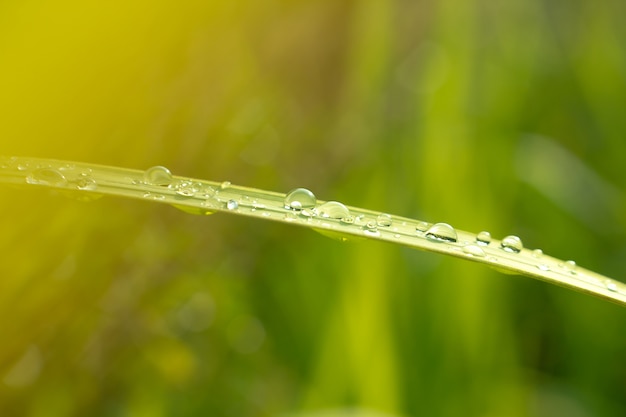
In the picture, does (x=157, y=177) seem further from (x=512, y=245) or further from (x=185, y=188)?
(x=512, y=245)

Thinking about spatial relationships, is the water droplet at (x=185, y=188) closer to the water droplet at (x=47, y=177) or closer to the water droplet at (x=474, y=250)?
the water droplet at (x=47, y=177)

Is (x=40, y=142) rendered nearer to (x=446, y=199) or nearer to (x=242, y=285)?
(x=242, y=285)

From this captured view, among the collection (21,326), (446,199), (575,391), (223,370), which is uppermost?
(446,199)

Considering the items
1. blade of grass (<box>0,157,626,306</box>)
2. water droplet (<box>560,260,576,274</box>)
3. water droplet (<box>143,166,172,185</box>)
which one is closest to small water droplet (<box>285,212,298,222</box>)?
blade of grass (<box>0,157,626,306</box>)

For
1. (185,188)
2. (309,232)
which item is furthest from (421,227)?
(309,232)

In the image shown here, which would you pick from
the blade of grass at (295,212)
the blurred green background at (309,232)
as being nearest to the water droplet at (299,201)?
the blade of grass at (295,212)

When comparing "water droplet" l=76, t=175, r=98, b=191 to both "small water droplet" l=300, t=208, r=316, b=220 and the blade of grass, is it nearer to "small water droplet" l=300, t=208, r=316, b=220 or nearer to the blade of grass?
the blade of grass

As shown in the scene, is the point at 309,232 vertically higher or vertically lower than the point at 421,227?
higher

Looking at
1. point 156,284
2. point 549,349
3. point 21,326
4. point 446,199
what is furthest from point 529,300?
point 21,326

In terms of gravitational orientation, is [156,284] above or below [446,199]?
below
